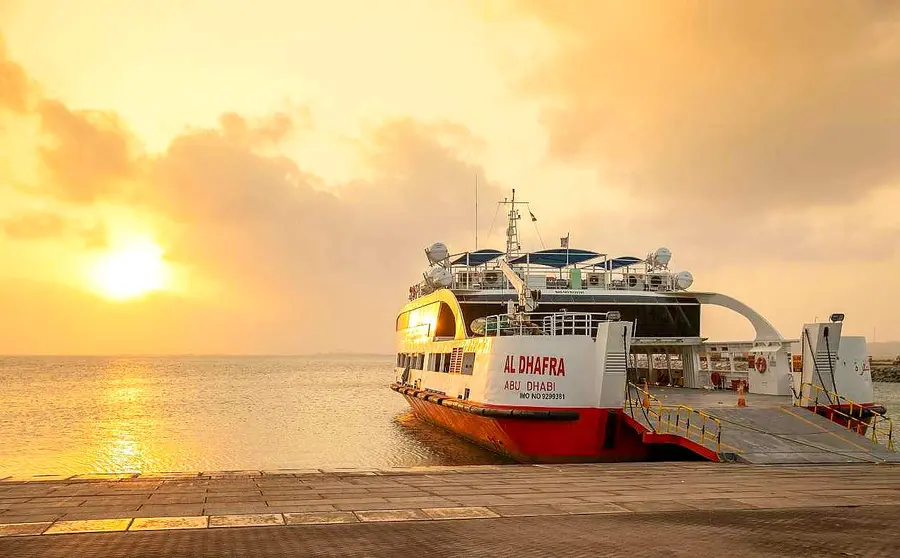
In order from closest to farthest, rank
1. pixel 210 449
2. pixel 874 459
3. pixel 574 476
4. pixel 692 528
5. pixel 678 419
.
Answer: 1. pixel 692 528
2. pixel 574 476
3. pixel 874 459
4. pixel 678 419
5. pixel 210 449

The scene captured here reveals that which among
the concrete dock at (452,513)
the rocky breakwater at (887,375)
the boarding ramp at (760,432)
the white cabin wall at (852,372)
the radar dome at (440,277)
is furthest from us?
the rocky breakwater at (887,375)

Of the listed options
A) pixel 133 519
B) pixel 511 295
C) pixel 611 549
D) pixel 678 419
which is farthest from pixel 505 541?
pixel 511 295

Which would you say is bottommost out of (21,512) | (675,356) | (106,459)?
Result: (106,459)

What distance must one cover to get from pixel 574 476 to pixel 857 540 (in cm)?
603

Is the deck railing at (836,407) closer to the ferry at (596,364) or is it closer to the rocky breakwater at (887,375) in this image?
the ferry at (596,364)

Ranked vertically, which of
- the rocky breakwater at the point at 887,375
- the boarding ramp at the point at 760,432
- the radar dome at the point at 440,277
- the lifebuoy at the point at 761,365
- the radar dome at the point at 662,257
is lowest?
the boarding ramp at the point at 760,432

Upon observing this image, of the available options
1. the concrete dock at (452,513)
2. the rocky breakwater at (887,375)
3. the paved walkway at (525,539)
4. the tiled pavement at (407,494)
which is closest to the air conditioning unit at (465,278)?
the tiled pavement at (407,494)

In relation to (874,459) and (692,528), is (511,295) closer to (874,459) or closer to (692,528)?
(874,459)

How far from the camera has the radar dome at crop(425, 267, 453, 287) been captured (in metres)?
29.3

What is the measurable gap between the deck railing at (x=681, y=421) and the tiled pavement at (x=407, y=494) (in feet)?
6.31

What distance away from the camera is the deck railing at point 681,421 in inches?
→ 682

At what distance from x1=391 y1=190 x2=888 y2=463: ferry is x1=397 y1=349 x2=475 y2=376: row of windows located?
3.5 inches

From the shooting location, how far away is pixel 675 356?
32719 millimetres

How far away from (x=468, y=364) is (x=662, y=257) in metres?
11.8
